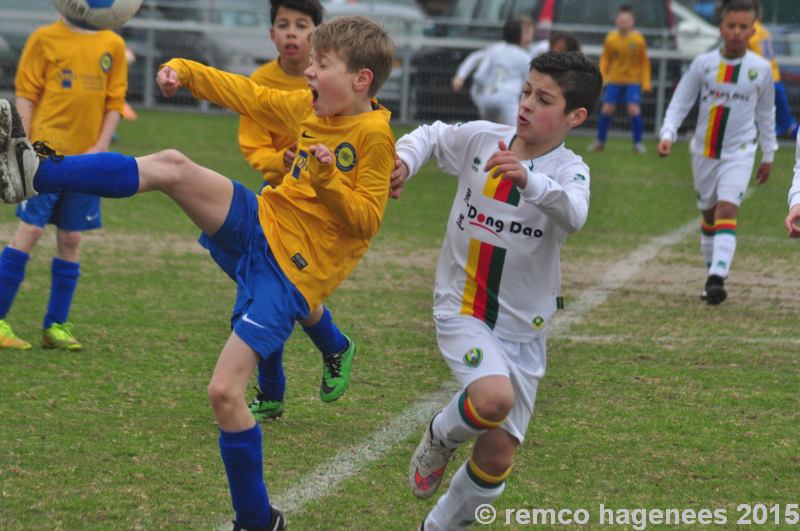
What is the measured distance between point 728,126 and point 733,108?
125mm

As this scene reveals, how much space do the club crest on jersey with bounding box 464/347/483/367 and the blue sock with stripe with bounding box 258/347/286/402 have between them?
4.60ft

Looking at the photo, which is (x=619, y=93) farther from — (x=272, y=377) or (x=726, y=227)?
(x=272, y=377)

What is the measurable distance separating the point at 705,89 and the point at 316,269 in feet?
17.5

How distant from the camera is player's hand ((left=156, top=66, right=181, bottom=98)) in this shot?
4.62m

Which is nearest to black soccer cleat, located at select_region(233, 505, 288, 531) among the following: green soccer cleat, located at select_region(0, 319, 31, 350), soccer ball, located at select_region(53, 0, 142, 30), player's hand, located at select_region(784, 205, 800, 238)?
player's hand, located at select_region(784, 205, 800, 238)

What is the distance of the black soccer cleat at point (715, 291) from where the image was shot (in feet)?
27.6

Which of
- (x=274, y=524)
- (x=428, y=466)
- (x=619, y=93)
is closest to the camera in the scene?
(x=274, y=524)

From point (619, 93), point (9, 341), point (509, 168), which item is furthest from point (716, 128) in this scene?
point (619, 93)

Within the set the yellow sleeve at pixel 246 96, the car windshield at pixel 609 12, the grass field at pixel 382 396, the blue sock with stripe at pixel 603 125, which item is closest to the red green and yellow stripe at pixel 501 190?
the yellow sleeve at pixel 246 96

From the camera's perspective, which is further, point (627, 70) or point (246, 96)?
point (627, 70)

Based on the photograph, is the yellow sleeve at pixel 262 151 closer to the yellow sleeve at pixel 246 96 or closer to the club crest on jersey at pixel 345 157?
the yellow sleeve at pixel 246 96

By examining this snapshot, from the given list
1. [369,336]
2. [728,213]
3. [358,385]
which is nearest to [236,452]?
[358,385]

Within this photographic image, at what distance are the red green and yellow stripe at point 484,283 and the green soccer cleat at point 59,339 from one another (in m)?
2.90

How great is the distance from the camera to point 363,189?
4.35m
